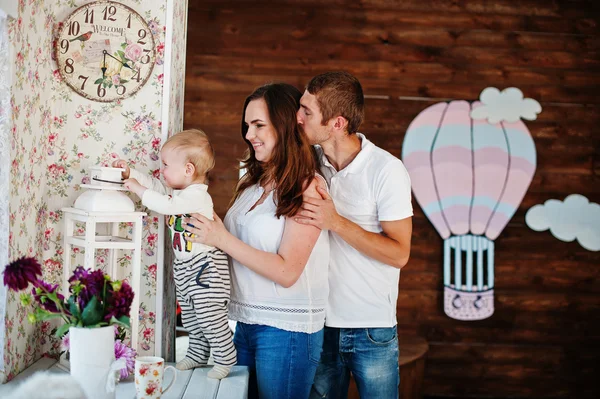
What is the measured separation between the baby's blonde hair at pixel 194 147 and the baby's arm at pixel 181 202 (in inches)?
2.6

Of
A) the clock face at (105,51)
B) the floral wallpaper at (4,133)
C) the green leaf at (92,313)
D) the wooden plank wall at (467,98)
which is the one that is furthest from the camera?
the wooden plank wall at (467,98)

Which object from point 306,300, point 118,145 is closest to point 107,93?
point 118,145

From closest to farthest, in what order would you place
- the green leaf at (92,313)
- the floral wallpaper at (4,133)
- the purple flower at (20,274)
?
the purple flower at (20,274) < the green leaf at (92,313) < the floral wallpaper at (4,133)

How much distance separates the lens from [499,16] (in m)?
4.23

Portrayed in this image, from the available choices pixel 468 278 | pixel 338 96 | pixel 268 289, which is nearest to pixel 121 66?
pixel 338 96

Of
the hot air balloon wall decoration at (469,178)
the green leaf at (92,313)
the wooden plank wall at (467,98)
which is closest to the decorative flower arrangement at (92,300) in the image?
the green leaf at (92,313)

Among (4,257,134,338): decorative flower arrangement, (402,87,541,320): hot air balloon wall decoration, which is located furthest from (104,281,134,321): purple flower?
(402,87,541,320): hot air balloon wall decoration

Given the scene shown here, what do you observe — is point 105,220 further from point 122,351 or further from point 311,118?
point 311,118

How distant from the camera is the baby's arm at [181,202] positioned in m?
1.77

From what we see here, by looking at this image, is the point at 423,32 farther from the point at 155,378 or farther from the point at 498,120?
the point at 155,378

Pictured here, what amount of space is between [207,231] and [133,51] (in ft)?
1.97

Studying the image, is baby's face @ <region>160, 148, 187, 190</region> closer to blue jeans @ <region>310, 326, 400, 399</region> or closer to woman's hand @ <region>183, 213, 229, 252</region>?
woman's hand @ <region>183, 213, 229, 252</region>

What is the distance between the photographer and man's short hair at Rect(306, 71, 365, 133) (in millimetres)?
2029

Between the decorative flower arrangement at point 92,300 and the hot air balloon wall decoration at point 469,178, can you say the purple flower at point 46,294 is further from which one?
the hot air balloon wall decoration at point 469,178
